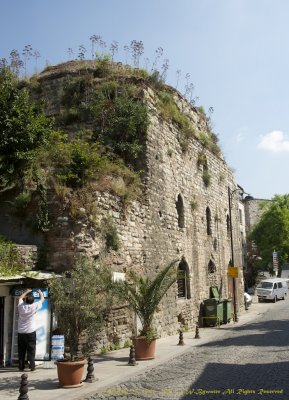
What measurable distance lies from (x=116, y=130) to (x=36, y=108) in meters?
3.16

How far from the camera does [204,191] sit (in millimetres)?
20703

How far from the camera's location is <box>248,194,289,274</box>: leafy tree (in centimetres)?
4678

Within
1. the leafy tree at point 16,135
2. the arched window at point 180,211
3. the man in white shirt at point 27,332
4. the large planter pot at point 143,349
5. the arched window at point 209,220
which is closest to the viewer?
the man in white shirt at point 27,332

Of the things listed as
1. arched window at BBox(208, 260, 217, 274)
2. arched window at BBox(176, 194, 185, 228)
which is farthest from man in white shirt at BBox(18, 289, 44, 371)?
arched window at BBox(208, 260, 217, 274)

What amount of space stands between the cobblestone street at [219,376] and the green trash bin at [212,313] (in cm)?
535

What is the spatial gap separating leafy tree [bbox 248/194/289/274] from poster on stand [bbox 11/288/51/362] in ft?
130

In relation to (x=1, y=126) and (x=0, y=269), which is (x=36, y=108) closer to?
(x=1, y=126)

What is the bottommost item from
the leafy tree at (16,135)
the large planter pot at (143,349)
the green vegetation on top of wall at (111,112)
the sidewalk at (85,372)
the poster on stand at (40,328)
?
the sidewalk at (85,372)

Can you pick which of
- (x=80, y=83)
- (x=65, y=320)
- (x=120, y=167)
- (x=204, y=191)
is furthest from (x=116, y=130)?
(x=65, y=320)

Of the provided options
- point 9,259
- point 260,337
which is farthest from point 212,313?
point 9,259

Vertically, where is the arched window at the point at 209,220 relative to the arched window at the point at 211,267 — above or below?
above

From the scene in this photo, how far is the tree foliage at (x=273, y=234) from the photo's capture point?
46781mm

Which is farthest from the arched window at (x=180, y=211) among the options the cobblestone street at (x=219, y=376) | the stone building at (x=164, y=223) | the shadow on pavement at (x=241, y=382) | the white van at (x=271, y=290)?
the white van at (x=271, y=290)

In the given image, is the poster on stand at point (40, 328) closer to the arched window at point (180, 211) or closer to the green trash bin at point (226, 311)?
the arched window at point (180, 211)
